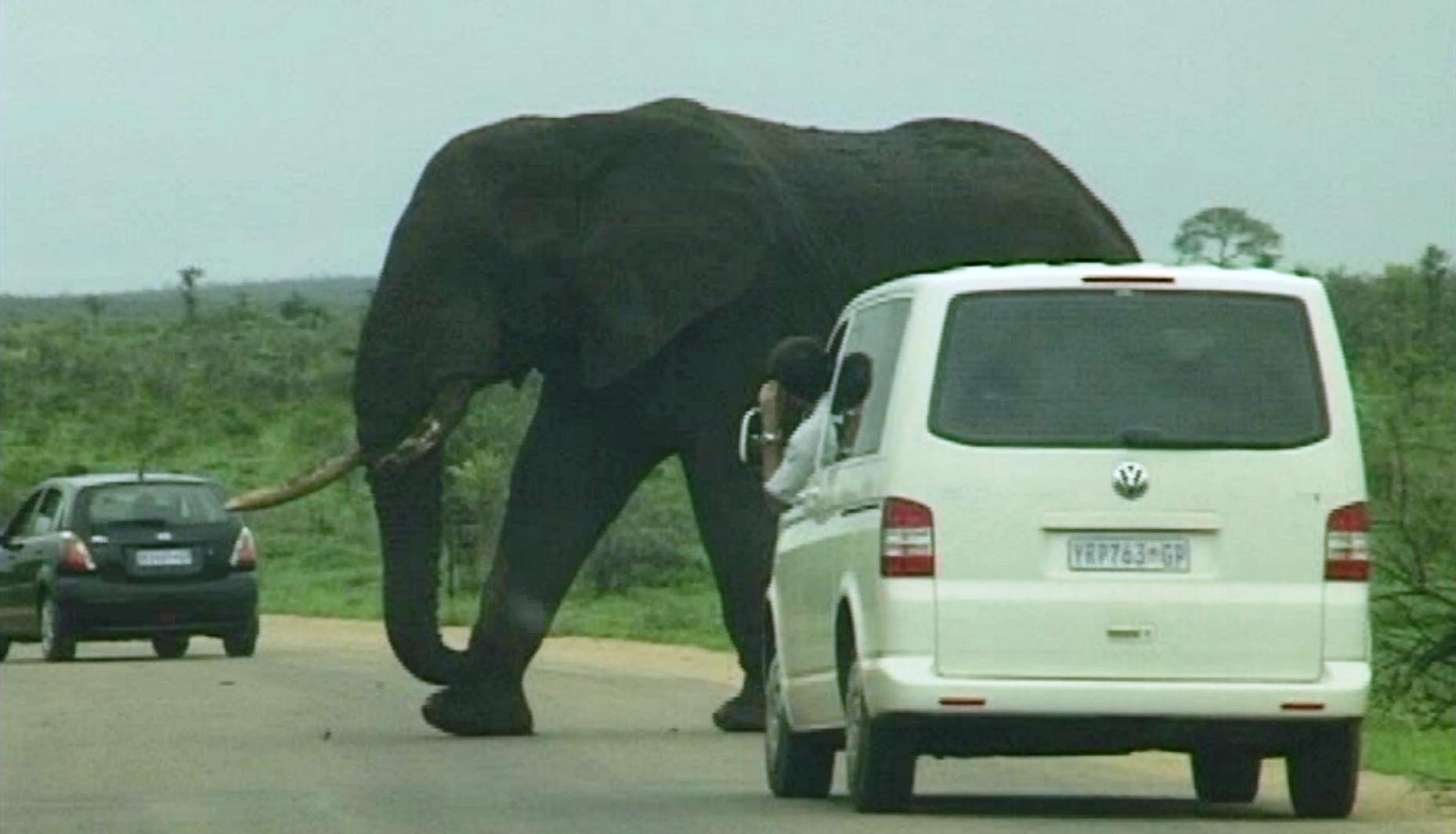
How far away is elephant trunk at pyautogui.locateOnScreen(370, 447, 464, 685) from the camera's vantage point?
24453 millimetres

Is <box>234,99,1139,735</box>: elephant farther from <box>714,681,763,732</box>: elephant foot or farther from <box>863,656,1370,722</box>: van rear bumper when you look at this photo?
<box>863,656,1370,722</box>: van rear bumper

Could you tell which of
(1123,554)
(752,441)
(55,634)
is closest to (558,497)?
(752,441)

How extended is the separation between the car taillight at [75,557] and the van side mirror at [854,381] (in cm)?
1893

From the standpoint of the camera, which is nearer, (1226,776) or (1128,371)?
(1128,371)

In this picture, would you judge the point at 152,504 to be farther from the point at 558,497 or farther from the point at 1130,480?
the point at 1130,480

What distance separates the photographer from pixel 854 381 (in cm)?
1748

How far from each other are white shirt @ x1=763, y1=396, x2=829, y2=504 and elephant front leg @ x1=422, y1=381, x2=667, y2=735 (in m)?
5.74

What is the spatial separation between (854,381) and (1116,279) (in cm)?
120

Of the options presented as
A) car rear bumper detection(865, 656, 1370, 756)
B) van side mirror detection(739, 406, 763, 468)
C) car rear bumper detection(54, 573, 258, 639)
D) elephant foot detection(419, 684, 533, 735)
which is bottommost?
car rear bumper detection(54, 573, 258, 639)

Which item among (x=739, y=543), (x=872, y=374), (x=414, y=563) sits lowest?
(x=414, y=563)

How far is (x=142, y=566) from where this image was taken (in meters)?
35.8

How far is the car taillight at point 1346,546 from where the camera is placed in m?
16.6

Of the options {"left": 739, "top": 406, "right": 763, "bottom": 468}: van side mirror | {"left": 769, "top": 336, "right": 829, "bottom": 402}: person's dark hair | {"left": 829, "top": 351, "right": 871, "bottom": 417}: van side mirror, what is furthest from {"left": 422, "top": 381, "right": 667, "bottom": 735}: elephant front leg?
{"left": 829, "top": 351, "right": 871, "bottom": 417}: van side mirror

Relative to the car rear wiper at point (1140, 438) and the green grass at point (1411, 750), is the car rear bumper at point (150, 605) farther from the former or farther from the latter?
the car rear wiper at point (1140, 438)
